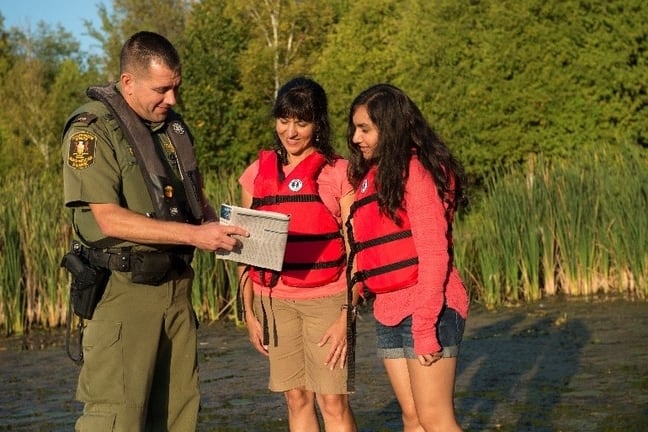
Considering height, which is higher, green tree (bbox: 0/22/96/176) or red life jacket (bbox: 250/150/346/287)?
green tree (bbox: 0/22/96/176)

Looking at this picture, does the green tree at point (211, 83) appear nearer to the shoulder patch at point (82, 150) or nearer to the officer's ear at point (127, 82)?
the officer's ear at point (127, 82)

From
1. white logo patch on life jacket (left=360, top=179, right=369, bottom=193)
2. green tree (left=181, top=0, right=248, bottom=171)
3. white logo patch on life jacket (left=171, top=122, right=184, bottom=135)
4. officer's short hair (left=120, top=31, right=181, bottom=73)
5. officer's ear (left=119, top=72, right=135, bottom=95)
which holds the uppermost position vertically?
green tree (left=181, top=0, right=248, bottom=171)

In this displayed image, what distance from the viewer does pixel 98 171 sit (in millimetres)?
4434

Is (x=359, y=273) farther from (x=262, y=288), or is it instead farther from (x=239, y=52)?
(x=239, y=52)

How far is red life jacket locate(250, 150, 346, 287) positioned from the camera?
5.19 metres

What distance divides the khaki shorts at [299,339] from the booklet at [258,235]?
677mm

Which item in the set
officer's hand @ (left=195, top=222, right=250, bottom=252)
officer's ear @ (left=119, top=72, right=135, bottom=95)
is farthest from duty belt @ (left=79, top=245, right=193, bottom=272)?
officer's ear @ (left=119, top=72, right=135, bottom=95)

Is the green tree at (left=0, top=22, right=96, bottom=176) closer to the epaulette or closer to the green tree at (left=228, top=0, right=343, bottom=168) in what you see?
the green tree at (left=228, top=0, right=343, bottom=168)

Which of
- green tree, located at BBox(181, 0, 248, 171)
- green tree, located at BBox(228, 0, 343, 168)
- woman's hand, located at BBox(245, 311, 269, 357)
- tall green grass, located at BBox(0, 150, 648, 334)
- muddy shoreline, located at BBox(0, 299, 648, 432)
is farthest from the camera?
green tree, located at BBox(228, 0, 343, 168)

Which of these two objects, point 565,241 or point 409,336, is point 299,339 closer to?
point 409,336

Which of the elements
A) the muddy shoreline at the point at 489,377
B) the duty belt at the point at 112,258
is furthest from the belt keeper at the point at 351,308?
the muddy shoreline at the point at 489,377

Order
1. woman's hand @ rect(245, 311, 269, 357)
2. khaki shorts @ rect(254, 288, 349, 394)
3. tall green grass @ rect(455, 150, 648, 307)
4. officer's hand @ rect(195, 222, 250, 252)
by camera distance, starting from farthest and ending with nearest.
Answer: tall green grass @ rect(455, 150, 648, 307) → woman's hand @ rect(245, 311, 269, 357) → khaki shorts @ rect(254, 288, 349, 394) → officer's hand @ rect(195, 222, 250, 252)

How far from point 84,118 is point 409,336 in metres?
1.46

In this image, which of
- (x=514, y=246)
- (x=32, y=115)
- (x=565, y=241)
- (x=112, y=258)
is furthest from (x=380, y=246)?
(x=32, y=115)
